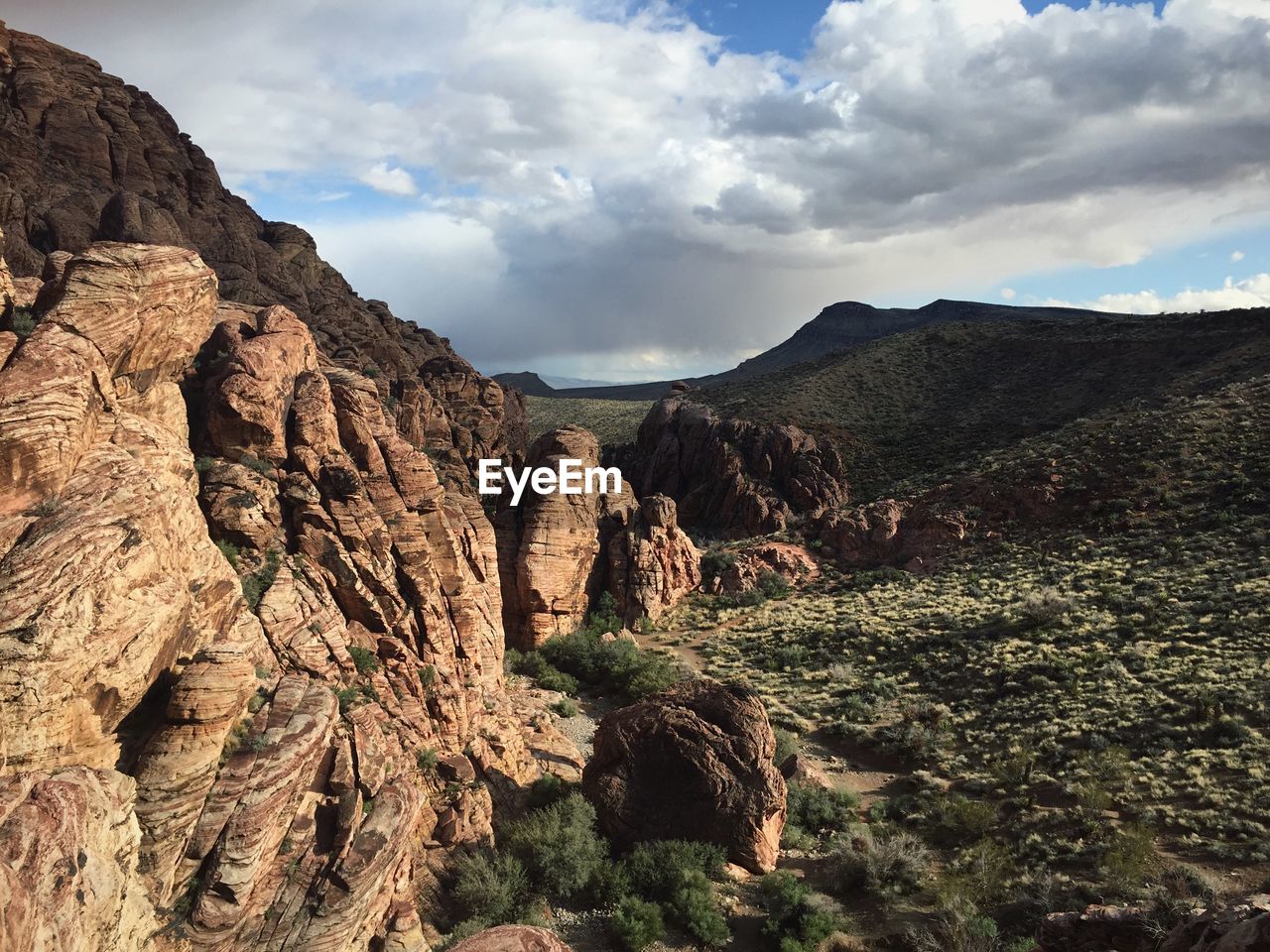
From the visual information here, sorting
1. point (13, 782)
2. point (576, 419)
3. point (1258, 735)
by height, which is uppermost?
point (576, 419)

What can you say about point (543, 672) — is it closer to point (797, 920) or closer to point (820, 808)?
point (820, 808)

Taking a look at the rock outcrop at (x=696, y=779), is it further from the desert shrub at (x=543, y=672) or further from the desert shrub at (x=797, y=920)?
the desert shrub at (x=543, y=672)

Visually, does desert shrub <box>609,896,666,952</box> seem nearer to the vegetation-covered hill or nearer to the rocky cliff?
the rocky cliff

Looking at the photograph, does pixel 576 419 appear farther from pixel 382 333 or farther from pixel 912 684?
pixel 912 684

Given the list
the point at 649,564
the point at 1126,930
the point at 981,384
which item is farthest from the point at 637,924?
the point at 981,384

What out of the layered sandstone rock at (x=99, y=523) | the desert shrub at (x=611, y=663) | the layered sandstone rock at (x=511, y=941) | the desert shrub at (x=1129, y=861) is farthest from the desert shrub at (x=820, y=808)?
the layered sandstone rock at (x=99, y=523)

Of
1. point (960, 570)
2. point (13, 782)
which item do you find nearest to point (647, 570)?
point (960, 570)

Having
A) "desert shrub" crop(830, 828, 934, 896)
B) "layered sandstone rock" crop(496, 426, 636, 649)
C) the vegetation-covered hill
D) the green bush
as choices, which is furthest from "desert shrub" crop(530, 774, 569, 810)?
the vegetation-covered hill
